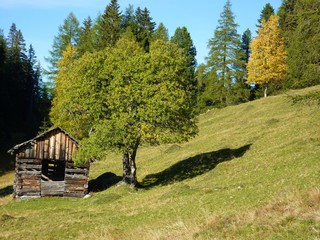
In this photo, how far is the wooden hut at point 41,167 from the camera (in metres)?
32.2

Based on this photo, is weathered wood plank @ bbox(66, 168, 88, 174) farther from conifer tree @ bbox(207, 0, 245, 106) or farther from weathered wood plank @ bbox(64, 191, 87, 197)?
conifer tree @ bbox(207, 0, 245, 106)

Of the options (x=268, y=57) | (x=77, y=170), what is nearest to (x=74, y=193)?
(x=77, y=170)

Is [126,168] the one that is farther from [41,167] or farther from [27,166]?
[27,166]

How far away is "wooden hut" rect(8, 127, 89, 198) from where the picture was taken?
32.2 metres

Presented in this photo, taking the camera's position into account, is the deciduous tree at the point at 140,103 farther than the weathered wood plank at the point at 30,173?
No

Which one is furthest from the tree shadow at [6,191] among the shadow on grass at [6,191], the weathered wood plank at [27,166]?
the weathered wood plank at [27,166]

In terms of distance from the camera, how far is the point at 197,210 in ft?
54.4

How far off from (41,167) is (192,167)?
13008 mm

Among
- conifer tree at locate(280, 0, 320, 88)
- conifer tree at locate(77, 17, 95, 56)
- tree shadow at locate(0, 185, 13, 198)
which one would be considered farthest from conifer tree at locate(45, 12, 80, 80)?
conifer tree at locate(280, 0, 320, 88)

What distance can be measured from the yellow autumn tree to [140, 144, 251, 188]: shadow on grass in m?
26.3

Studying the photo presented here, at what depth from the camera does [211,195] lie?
19438mm

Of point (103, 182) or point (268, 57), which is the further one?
point (268, 57)

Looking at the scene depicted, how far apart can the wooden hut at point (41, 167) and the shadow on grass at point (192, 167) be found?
590cm

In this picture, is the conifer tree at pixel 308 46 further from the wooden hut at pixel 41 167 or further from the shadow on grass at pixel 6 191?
the shadow on grass at pixel 6 191
